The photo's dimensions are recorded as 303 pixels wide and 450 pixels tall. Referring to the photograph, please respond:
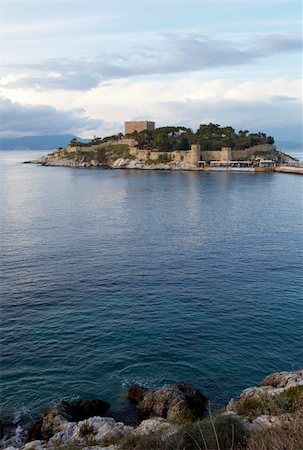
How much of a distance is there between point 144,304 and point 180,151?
11340cm

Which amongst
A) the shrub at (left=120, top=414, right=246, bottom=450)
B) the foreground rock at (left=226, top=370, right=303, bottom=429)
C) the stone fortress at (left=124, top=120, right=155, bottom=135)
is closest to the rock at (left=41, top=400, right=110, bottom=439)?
the shrub at (left=120, top=414, right=246, bottom=450)

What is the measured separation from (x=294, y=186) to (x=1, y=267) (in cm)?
7085

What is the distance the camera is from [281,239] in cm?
4269

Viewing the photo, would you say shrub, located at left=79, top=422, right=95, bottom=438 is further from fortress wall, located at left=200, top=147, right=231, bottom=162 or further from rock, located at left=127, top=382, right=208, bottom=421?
fortress wall, located at left=200, top=147, right=231, bottom=162

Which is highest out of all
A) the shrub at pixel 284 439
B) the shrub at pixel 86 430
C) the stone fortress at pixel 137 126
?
the stone fortress at pixel 137 126

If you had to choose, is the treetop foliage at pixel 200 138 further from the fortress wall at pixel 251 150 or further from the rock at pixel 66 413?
the rock at pixel 66 413

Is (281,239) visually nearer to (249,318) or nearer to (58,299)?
(249,318)

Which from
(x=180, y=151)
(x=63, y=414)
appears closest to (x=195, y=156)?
(x=180, y=151)

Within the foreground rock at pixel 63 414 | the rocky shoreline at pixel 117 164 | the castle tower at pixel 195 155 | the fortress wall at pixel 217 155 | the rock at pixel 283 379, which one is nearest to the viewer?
the foreground rock at pixel 63 414

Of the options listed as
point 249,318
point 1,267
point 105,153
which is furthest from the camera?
point 105,153

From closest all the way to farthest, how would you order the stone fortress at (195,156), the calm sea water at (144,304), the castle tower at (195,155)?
the calm sea water at (144,304)
the castle tower at (195,155)
the stone fortress at (195,156)

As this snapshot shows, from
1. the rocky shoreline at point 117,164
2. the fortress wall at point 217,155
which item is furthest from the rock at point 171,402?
the fortress wall at point 217,155

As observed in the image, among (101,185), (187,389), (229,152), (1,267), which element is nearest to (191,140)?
(229,152)

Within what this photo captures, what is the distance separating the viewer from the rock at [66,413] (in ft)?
52.1
